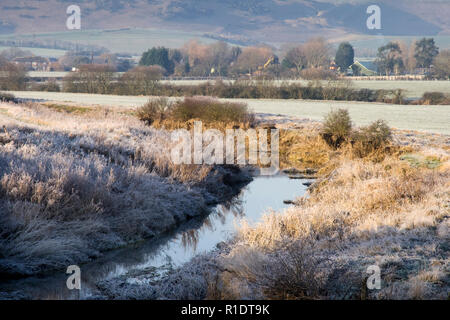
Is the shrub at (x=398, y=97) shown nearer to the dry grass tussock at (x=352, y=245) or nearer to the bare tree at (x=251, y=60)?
the bare tree at (x=251, y=60)

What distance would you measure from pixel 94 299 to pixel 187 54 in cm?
10754

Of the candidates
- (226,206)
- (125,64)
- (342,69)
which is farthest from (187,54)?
(226,206)

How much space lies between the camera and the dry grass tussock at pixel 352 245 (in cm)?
754

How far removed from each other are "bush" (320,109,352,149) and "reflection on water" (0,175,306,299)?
602 centimetres

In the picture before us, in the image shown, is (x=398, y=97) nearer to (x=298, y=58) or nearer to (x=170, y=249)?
(x=298, y=58)

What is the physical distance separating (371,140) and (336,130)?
2.59 meters

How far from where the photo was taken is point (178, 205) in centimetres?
1562

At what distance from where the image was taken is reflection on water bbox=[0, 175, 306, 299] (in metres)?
9.62

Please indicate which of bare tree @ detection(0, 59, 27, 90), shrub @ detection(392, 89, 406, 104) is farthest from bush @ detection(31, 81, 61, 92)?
shrub @ detection(392, 89, 406, 104)

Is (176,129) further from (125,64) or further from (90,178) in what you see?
(125,64)

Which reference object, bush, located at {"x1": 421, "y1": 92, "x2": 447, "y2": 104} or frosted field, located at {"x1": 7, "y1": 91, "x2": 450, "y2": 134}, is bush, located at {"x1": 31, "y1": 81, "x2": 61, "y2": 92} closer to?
frosted field, located at {"x1": 7, "y1": 91, "x2": 450, "y2": 134}

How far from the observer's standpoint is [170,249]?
41.3ft

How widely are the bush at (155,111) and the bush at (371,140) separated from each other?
12793 mm

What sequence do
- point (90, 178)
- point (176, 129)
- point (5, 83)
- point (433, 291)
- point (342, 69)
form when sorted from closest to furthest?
point (433, 291) < point (90, 178) < point (176, 129) < point (5, 83) < point (342, 69)
